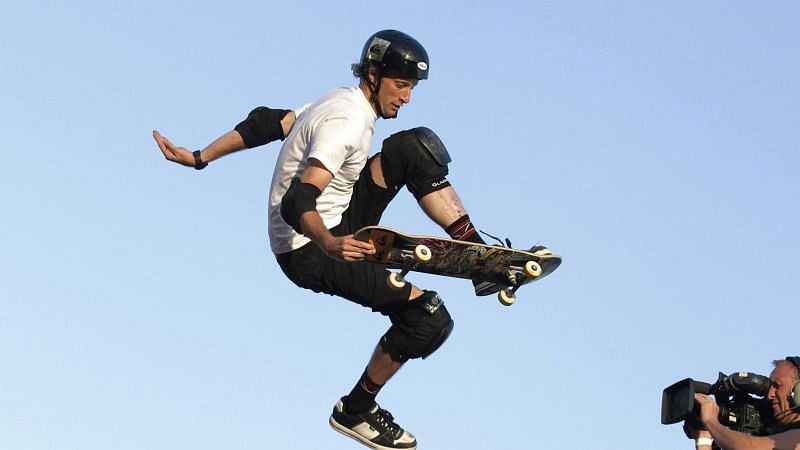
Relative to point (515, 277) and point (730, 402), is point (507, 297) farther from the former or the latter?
point (730, 402)

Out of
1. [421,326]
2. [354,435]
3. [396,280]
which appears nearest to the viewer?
[396,280]

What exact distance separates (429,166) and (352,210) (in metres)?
0.77

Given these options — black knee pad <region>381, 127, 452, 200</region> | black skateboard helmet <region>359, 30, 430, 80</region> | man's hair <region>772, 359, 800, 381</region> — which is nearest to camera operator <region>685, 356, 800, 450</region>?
man's hair <region>772, 359, 800, 381</region>

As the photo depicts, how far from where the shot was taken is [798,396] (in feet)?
45.6

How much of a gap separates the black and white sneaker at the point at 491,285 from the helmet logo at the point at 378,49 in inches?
82.5

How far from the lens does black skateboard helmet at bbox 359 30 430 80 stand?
14.5 metres

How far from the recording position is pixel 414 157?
584 inches

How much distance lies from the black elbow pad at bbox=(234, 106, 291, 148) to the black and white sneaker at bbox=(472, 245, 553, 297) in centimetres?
225

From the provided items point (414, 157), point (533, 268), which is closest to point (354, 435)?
point (533, 268)

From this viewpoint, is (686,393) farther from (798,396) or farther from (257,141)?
(257,141)

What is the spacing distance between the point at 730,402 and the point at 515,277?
2.17 metres

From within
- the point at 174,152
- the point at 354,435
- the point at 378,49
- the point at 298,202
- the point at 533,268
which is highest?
the point at 378,49

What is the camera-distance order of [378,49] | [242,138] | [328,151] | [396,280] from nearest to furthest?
1. [328,151]
2. [396,280]
3. [378,49]
4. [242,138]

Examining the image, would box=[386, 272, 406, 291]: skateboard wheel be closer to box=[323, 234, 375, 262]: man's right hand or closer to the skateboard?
the skateboard
